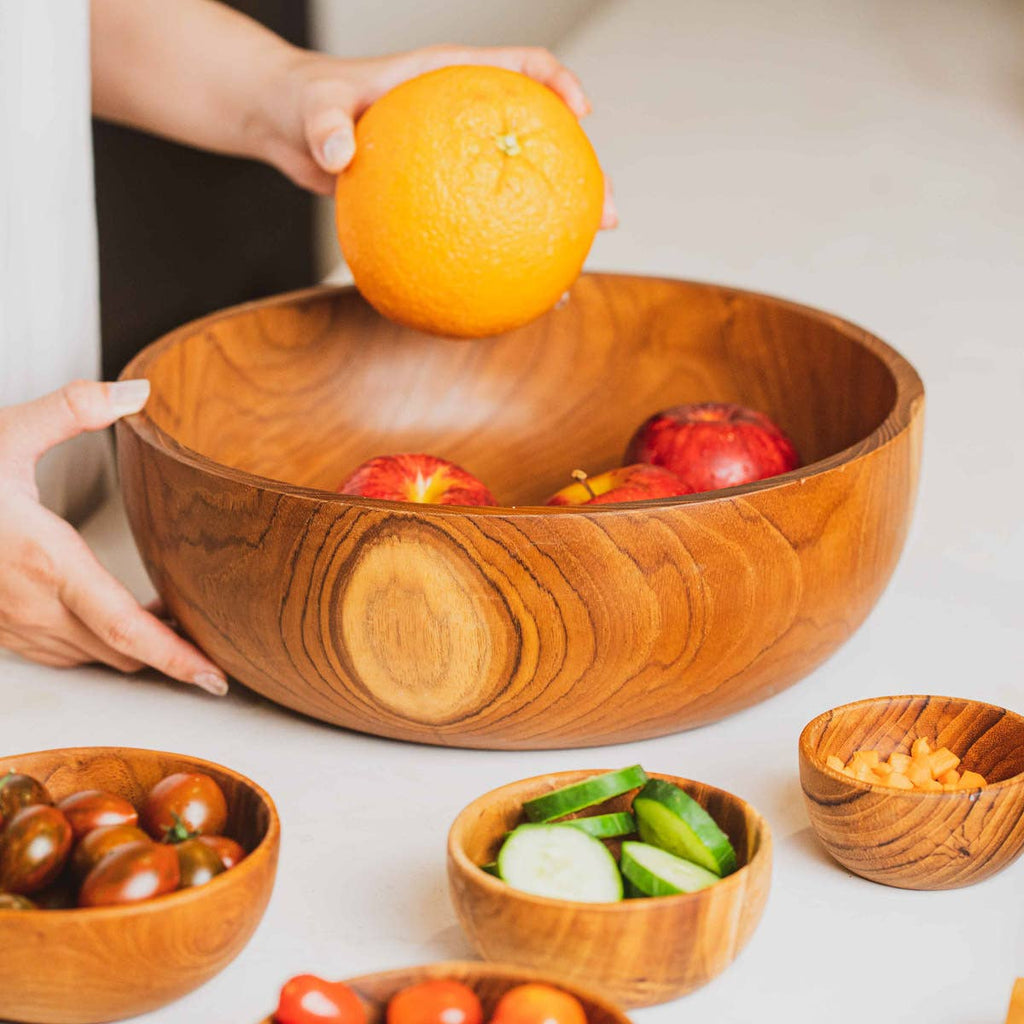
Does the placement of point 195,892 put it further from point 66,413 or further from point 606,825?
point 66,413

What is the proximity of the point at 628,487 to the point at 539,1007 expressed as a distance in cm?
43

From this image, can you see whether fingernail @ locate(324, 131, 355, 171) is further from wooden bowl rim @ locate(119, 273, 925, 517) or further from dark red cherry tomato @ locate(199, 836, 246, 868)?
dark red cherry tomato @ locate(199, 836, 246, 868)

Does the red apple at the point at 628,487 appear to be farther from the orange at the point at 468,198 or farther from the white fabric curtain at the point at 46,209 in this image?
the white fabric curtain at the point at 46,209

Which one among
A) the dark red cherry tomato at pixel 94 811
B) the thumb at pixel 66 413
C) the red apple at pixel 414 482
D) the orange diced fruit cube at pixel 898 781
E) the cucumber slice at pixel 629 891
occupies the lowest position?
the cucumber slice at pixel 629 891

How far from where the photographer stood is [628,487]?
888 millimetres

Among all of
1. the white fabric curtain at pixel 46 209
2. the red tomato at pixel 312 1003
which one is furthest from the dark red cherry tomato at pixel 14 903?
the white fabric curtain at pixel 46 209

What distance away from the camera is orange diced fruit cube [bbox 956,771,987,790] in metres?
0.71

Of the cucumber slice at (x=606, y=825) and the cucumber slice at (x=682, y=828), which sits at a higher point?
the cucumber slice at (x=682, y=828)

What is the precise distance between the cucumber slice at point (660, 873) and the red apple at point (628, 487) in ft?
0.94

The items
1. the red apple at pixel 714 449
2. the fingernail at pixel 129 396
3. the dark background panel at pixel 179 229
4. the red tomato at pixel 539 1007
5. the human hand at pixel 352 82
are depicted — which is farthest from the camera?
the dark background panel at pixel 179 229

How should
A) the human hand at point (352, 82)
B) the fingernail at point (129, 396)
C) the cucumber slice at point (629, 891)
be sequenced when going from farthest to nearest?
the human hand at point (352, 82)
the fingernail at point (129, 396)
the cucumber slice at point (629, 891)

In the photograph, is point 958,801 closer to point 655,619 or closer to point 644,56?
point 655,619

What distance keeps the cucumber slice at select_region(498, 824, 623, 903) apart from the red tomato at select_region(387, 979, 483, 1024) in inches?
3.1

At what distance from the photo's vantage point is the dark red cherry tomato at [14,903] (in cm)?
56
